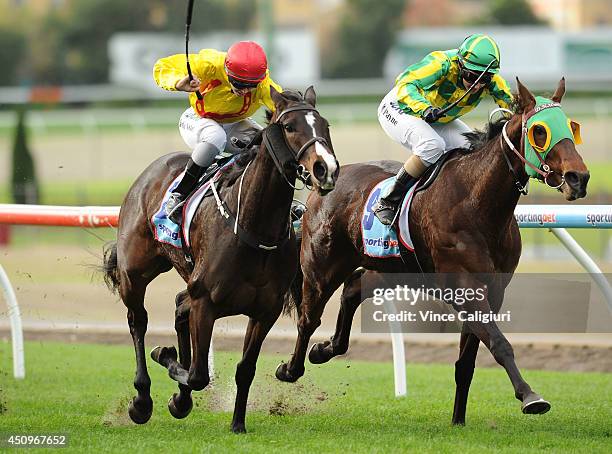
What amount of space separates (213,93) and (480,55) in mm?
1500

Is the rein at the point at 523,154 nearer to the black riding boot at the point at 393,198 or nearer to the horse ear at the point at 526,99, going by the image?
the horse ear at the point at 526,99

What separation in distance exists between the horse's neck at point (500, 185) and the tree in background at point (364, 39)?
1893 inches

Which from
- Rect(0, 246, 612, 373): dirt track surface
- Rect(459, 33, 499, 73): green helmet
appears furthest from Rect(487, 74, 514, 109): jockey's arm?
Rect(0, 246, 612, 373): dirt track surface

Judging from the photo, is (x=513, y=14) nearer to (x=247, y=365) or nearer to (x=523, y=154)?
(x=523, y=154)

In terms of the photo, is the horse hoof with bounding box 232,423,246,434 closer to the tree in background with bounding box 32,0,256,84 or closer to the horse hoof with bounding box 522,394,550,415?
the horse hoof with bounding box 522,394,550,415

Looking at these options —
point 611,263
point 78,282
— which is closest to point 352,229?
point 78,282

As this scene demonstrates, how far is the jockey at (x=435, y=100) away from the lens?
6324 millimetres

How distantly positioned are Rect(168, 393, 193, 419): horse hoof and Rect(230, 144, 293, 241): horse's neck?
1.06m

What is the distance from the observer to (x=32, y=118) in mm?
39281

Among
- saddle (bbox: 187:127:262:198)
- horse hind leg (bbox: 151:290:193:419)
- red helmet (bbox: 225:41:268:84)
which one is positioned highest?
red helmet (bbox: 225:41:268:84)

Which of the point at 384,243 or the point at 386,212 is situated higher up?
the point at 386,212

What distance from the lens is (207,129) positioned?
6.38 m

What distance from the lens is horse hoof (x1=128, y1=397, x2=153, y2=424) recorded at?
20.6 feet

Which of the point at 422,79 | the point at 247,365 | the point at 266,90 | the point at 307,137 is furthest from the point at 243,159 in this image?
the point at 422,79
